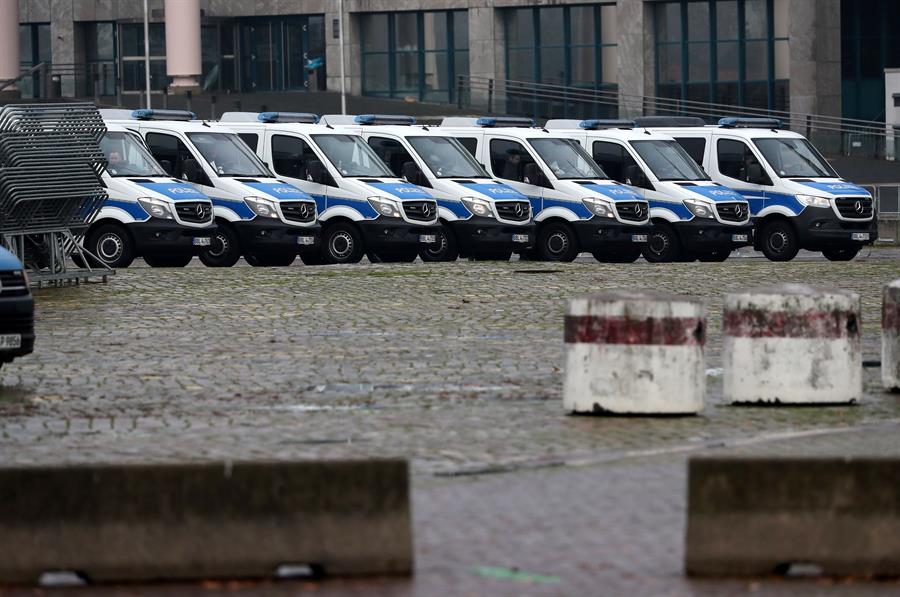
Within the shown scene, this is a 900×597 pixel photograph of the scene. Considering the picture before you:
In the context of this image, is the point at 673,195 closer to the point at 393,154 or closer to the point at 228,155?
the point at 393,154

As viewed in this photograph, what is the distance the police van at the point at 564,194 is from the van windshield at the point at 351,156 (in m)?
1.77

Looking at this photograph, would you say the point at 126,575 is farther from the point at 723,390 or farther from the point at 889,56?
the point at 889,56

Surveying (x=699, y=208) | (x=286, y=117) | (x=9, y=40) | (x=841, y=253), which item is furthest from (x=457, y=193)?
(x=9, y=40)

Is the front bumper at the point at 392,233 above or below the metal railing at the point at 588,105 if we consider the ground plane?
below

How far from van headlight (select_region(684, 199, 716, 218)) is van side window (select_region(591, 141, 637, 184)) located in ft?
3.66

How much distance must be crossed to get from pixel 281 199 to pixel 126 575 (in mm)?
22912

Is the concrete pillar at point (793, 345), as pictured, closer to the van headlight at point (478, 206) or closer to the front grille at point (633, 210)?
the van headlight at point (478, 206)

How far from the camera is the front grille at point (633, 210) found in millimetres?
32250

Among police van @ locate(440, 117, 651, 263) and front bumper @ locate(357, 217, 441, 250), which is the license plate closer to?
front bumper @ locate(357, 217, 441, 250)

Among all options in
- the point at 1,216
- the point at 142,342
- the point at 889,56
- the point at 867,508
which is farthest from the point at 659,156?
the point at 889,56

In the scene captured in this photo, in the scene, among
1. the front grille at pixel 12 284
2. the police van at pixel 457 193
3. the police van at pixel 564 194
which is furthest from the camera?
the police van at pixel 564 194

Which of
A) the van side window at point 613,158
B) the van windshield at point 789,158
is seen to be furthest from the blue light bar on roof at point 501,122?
the van windshield at point 789,158

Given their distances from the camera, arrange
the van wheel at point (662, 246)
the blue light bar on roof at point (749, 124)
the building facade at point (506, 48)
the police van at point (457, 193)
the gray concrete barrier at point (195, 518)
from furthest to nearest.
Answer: the building facade at point (506, 48) → the blue light bar on roof at point (749, 124) → the van wheel at point (662, 246) → the police van at point (457, 193) → the gray concrete barrier at point (195, 518)

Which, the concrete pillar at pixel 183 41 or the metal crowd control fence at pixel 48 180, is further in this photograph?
the concrete pillar at pixel 183 41
